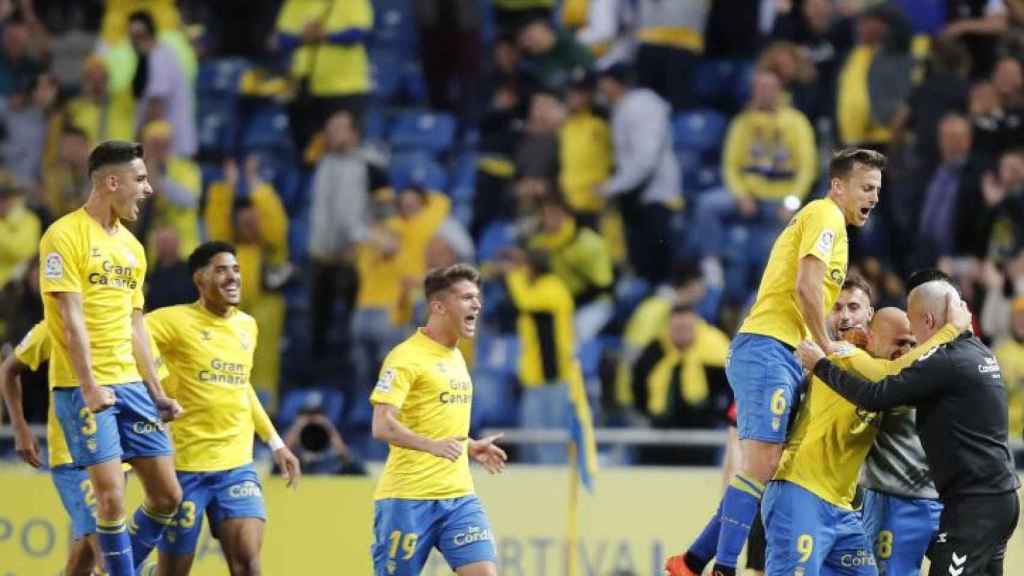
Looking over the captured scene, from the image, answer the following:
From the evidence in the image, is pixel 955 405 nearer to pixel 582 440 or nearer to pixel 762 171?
pixel 582 440

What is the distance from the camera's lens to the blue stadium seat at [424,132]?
1808cm

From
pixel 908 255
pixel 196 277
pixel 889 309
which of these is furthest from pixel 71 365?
pixel 908 255

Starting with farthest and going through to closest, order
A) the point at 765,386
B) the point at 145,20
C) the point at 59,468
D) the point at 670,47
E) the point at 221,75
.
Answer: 1. the point at 221,75
2. the point at 145,20
3. the point at 670,47
4. the point at 59,468
5. the point at 765,386

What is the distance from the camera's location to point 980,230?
1532 centimetres

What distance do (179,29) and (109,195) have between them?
365 inches

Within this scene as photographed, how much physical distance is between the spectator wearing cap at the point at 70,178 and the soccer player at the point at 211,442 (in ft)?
25.0

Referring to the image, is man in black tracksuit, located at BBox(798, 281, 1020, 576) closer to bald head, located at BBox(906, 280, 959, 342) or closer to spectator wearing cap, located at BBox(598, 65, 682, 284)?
bald head, located at BBox(906, 280, 959, 342)

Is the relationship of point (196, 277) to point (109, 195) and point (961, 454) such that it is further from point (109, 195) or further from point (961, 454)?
point (961, 454)

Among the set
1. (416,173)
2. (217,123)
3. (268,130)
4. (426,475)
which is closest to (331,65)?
(268,130)

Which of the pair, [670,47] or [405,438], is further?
[670,47]

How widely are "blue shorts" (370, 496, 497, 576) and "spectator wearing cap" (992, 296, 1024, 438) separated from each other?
520cm

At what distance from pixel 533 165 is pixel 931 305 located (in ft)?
26.9

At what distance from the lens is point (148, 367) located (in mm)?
10273

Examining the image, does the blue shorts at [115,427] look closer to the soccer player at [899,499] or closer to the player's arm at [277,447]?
the player's arm at [277,447]
